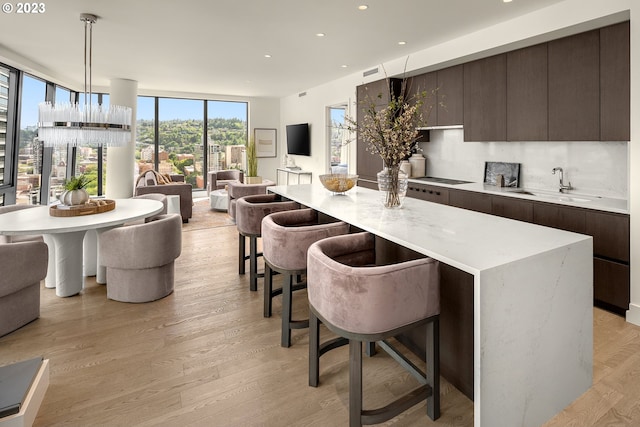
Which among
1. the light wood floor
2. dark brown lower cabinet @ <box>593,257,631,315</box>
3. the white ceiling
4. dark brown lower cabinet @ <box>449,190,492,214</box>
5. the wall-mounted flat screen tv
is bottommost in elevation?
the light wood floor

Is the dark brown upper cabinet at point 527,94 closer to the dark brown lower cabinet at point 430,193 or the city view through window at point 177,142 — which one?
the dark brown lower cabinet at point 430,193

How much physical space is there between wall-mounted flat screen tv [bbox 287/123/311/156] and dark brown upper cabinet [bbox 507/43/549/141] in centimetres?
500

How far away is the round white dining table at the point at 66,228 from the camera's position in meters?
2.97

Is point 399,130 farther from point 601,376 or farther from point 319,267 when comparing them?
point 601,376

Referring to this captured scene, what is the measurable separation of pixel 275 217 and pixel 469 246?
148cm

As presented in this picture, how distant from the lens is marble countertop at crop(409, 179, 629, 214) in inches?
120

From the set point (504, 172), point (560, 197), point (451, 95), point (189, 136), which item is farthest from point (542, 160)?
point (189, 136)

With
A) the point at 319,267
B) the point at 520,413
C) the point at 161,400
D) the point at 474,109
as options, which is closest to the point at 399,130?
the point at 319,267

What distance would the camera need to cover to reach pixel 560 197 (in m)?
3.56

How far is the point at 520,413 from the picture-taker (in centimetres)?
160

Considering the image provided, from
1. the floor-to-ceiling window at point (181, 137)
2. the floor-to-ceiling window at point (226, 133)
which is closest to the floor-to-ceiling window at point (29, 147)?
the floor-to-ceiling window at point (181, 137)

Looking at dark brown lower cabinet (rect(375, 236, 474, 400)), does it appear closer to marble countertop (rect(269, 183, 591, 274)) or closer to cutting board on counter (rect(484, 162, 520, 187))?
marble countertop (rect(269, 183, 591, 274))

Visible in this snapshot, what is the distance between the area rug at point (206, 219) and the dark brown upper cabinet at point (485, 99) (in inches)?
162

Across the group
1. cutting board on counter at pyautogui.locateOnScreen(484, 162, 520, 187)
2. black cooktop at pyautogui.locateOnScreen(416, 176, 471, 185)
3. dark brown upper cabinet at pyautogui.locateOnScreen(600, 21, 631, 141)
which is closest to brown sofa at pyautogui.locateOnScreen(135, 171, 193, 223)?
black cooktop at pyautogui.locateOnScreen(416, 176, 471, 185)
